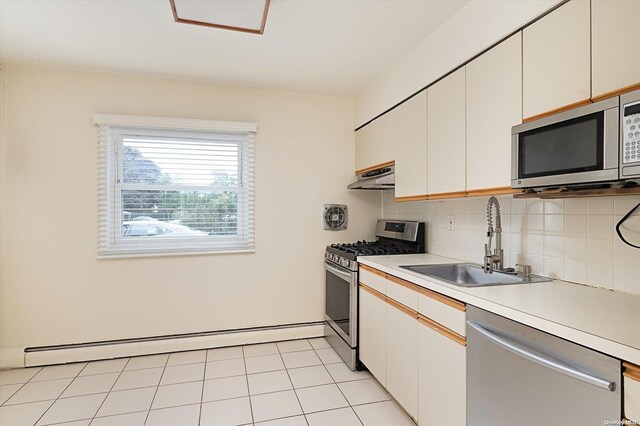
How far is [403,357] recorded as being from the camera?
81.9 inches

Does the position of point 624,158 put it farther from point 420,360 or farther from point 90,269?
point 90,269

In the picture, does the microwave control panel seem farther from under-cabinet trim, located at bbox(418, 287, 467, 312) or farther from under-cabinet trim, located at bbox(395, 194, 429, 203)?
under-cabinet trim, located at bbox(395, 194, 429, 203)

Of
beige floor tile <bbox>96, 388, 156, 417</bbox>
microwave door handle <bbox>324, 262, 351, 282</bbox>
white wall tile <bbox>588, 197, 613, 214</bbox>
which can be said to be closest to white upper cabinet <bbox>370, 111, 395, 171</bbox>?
microwave door handle <bbox>324, 262, 351, 282</bbox>

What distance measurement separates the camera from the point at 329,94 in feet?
11.6

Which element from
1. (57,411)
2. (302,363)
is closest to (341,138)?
A: (302,363)

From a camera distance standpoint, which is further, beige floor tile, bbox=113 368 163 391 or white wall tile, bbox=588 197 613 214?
beige floor tile, bbox=113 368 163 391

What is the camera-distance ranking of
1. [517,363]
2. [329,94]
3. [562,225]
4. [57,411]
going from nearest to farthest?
1. [517,363]
2. [562,225]
3. [57,411]
4. [329,94]

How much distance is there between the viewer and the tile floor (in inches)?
83.2

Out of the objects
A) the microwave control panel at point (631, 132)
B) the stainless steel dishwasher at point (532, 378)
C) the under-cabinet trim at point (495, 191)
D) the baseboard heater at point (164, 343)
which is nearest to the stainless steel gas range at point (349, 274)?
the baseboard heater at point (164, 343)

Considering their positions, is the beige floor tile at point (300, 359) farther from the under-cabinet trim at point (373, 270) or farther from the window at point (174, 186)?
the window at point (174, 186)

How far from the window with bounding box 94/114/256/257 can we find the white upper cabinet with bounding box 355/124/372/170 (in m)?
1.07

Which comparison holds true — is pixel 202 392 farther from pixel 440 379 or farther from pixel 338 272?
pixel 440 379

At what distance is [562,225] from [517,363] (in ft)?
2.81

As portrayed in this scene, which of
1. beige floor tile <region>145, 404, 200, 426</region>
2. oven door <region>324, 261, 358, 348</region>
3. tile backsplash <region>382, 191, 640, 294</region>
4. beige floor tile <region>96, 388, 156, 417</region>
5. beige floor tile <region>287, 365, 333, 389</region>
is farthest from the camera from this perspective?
oven door <region>324, 261, 358, 348</region>
